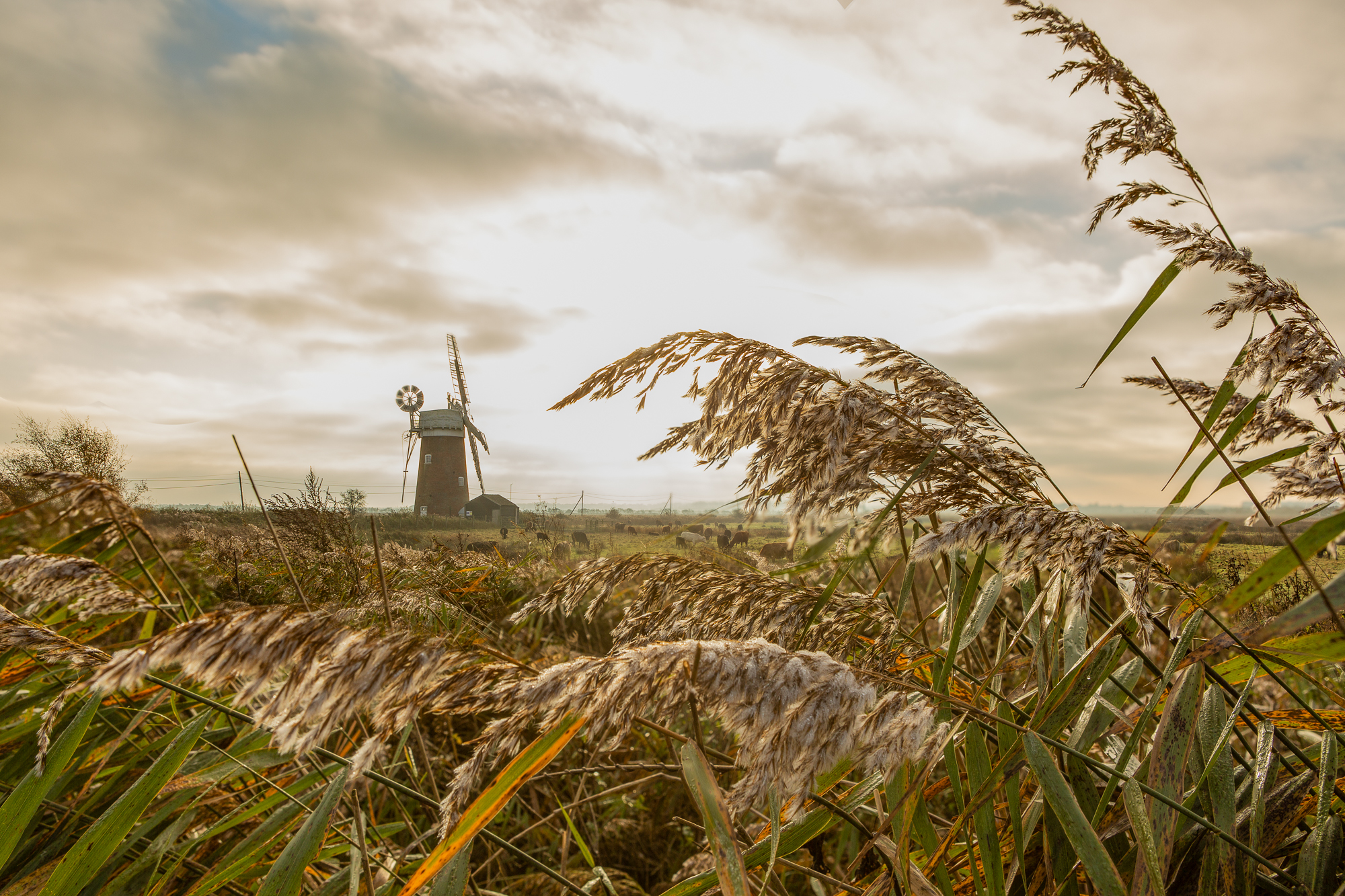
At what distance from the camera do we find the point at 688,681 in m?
0.99

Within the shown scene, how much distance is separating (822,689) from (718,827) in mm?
265

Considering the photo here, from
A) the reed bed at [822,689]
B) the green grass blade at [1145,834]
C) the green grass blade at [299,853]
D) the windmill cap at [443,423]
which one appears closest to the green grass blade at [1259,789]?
the reed bed at [822,689]

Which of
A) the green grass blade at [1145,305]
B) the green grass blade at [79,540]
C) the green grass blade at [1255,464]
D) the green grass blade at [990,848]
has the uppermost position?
the green grass blade at [1145,305]

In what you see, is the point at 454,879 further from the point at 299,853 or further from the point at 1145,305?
the point at 1145,305

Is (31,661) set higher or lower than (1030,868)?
higher

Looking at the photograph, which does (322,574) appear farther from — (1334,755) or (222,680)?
(1334,755)

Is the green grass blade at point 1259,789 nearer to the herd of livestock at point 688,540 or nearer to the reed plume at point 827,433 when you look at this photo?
the reed plume at point 827,433

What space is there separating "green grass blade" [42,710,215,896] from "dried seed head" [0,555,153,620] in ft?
1.63

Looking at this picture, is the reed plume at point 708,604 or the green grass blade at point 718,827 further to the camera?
the reed plume at point 708,604

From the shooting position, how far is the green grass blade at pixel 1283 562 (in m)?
1.04

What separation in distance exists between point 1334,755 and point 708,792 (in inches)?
51.8

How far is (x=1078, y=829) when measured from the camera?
1091 millimetres

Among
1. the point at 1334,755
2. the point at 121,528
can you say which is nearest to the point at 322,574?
the point at 121,528

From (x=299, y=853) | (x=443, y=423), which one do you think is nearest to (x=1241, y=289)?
(x=299, y=853)
